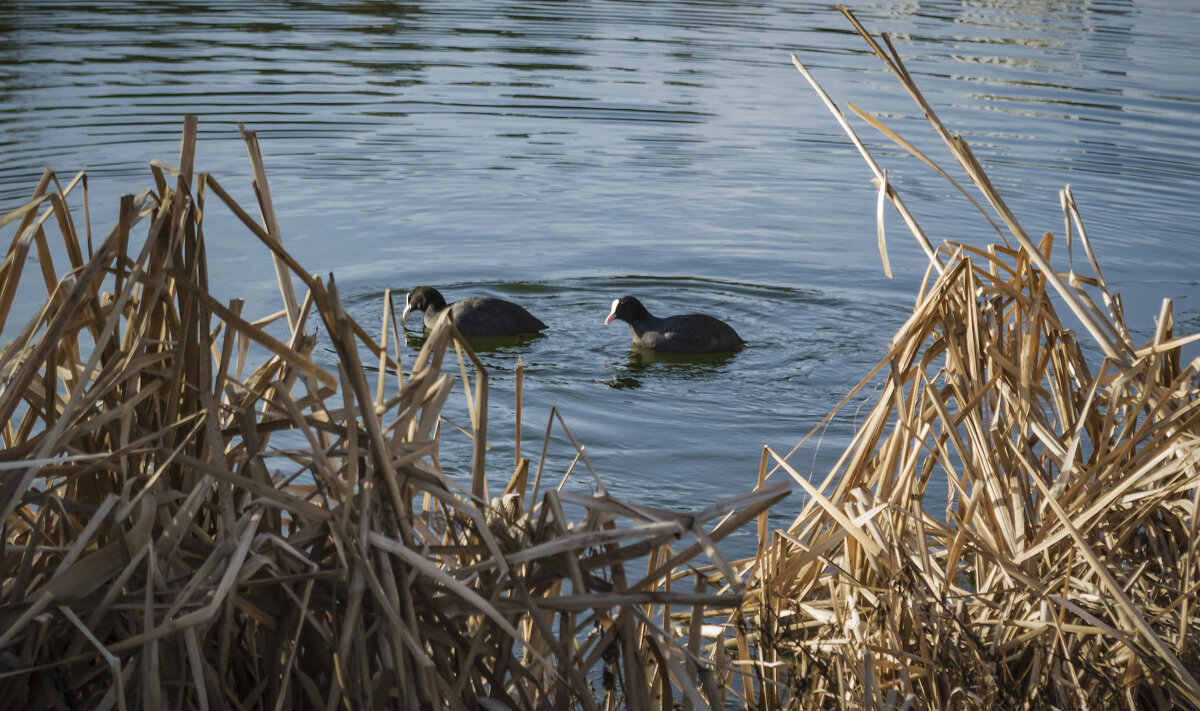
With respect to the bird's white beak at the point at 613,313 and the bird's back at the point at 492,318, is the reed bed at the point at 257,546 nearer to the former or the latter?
the bird's back at the point at 492,318

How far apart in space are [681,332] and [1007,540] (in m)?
4.20

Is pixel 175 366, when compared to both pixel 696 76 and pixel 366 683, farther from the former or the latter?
pixel 696 76

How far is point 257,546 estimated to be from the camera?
6.81ft

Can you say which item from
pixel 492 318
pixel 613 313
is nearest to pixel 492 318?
pixel 492 318

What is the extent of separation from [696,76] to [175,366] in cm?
1556

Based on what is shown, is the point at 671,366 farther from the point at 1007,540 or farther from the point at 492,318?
the point at 1007,540

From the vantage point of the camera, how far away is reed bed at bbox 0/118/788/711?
78.2 inches

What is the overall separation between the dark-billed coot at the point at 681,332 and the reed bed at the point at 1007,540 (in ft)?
12.0

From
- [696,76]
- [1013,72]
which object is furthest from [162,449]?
[1013,72]

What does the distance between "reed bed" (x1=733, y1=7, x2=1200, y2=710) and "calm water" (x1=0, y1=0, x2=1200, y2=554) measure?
1.84 metres

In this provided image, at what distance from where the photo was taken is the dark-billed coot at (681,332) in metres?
7.36

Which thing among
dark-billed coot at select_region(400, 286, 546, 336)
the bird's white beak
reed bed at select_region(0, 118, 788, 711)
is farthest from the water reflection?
reed bed at select_region(0, 118, 788, 711)

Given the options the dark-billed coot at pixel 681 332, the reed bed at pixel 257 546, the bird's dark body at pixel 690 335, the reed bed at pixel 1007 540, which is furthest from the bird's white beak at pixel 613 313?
the reed bed at pixel 257 546

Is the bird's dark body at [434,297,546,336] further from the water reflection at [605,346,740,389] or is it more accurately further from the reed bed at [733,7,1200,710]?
the reed bed at [733,7,1200,710]
